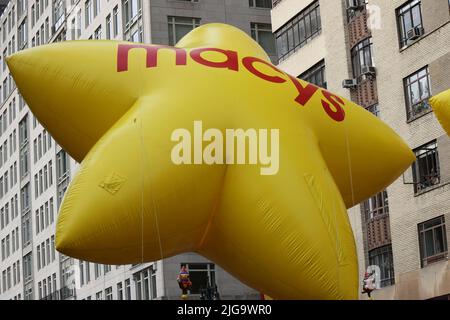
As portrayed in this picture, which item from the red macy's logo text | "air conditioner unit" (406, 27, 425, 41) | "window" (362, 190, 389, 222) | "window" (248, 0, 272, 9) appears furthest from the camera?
"window" (248, 0, 272, 9)

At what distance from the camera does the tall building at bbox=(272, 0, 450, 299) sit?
31094 mm

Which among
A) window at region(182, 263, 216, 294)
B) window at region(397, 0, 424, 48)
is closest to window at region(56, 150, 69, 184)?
window at region(182, 263, 216, 294)

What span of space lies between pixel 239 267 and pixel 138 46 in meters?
3.12

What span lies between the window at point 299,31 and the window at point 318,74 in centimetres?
Answer: 110

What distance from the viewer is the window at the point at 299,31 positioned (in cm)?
3835

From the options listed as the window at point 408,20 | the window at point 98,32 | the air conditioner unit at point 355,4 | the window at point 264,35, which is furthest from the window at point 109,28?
the window at point 408,20

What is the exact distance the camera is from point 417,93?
32438mm

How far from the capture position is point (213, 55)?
1337 cm

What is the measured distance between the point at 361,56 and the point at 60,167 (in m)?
31.9

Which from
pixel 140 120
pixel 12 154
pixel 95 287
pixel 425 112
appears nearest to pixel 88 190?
pixel 140 120

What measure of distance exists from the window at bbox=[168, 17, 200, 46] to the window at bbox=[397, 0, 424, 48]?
724 inches

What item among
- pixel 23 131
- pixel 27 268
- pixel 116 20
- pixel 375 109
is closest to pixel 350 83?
pixel 375 109

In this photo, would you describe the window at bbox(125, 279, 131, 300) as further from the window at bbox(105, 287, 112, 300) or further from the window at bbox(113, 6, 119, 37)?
the window at bbox(113, 6, 119, 37)

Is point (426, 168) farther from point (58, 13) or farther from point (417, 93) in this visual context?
point (58, 13)
